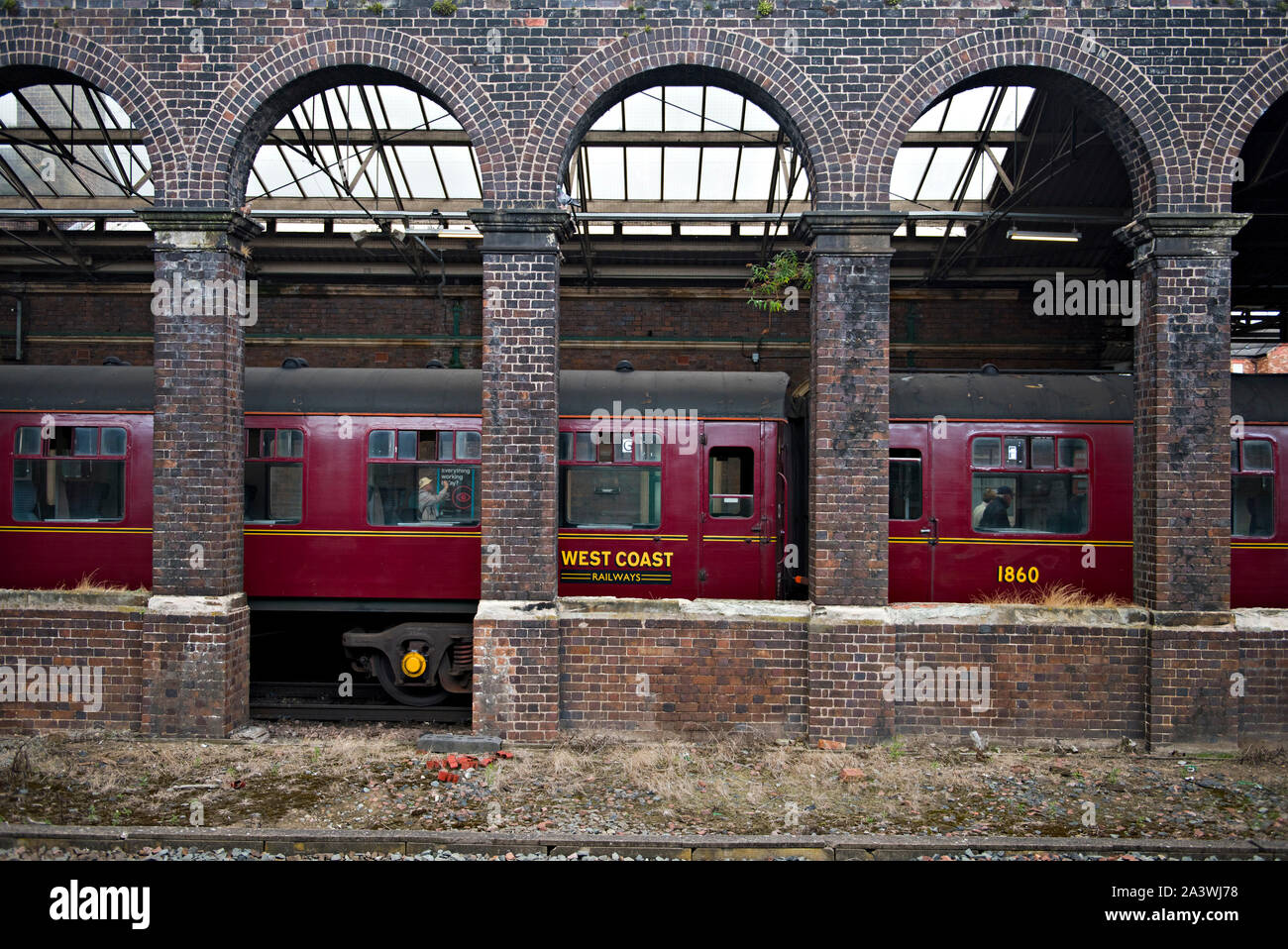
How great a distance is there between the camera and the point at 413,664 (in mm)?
7918

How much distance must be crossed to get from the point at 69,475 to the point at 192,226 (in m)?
3.26

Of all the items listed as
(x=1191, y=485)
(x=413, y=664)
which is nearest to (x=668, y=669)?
(x=413, y=664)

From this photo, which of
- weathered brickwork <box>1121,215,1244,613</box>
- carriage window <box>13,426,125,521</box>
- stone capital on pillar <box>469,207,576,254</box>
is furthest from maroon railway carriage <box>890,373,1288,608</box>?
carriage window <box>13,426,125,521</box>

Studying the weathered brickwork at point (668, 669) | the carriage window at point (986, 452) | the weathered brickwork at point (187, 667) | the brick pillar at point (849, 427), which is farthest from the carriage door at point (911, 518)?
the weathered brickwork at point (187, 667)

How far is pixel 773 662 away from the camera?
675 centimetres

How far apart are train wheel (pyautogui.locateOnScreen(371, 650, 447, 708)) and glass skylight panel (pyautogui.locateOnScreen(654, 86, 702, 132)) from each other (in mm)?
7482

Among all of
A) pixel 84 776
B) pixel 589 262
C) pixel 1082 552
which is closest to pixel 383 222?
pixel 589 262

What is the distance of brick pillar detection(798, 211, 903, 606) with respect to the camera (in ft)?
21.9

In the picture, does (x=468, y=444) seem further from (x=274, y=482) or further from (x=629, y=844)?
(x=629, y=844)

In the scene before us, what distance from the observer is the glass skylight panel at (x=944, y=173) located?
1092 cm

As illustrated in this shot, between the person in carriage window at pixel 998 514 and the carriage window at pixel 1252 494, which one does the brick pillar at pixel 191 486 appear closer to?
the person in carriage window at pixel 998 514

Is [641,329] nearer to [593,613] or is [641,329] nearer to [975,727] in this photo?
[593,613]

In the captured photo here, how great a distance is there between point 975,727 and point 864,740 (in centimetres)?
99

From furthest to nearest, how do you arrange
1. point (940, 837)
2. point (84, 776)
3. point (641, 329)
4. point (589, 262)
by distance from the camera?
point (641, 329) < point (589, 262) < point (84, 776) < point (940, 837)
